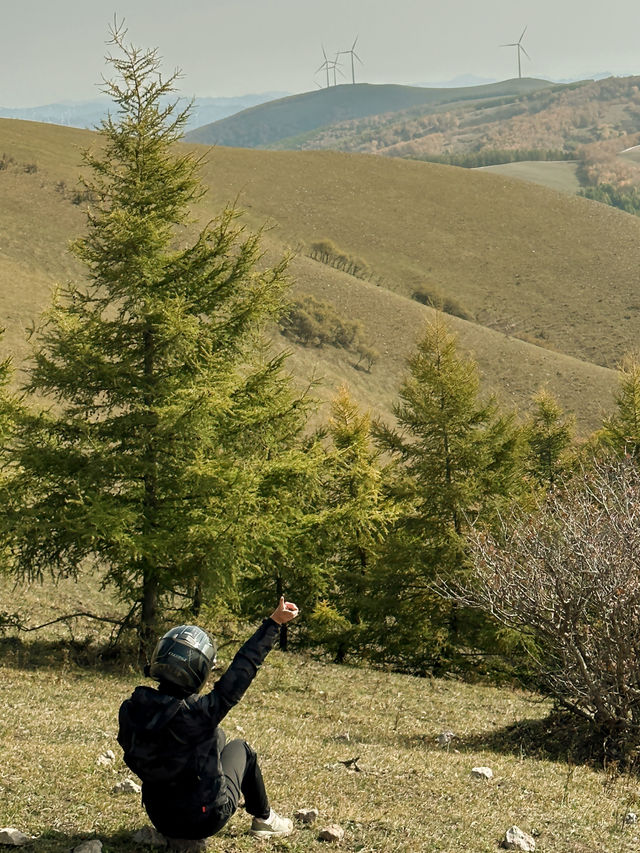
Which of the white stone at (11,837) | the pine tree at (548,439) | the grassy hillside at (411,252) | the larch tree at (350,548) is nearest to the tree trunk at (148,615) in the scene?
the larch tree at (350,548)

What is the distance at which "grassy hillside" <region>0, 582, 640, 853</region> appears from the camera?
6.41m

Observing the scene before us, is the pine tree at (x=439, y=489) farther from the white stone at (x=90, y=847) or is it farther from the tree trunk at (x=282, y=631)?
the white stone at (x=90, y=847)

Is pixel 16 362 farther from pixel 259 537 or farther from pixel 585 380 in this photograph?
pixel 585 380

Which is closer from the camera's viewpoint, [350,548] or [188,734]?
[188,734]

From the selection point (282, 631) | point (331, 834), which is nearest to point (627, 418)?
point (282, 631)

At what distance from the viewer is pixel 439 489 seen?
68.1 ft

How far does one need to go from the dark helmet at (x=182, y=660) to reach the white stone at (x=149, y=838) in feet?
4.29

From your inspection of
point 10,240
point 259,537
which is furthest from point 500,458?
point 10,240

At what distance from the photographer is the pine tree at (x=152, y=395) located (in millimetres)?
13875

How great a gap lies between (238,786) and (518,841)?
95.3 inches

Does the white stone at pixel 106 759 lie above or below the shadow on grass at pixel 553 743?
above

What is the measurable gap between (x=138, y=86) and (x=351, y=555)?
44.3 feet

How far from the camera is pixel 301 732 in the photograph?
444 inches

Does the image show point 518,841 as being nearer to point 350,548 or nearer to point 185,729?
point 185,729
